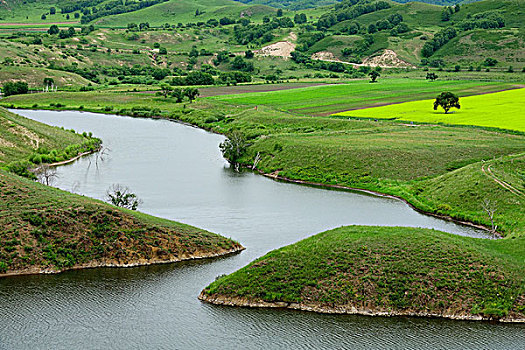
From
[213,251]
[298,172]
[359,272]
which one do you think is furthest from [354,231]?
[298,172]

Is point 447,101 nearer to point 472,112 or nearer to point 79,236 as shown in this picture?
point 472,112

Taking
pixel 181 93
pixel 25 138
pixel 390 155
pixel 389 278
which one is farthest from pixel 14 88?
pixel 389 278

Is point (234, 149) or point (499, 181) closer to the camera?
point (499, 181)

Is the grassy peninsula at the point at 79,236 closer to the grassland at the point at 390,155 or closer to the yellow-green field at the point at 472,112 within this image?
the grassland at the point at 390,155

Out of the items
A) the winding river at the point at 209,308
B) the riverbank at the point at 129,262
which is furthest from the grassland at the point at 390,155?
the riverbank at the point at 129,262

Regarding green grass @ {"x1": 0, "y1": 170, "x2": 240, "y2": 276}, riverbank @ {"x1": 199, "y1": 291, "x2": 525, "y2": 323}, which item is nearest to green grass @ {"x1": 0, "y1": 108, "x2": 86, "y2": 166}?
green grass @ {"x1": 0, "y1": 170, "x2": 240, "y2": 276}

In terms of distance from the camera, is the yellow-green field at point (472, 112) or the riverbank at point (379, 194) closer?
the riverbank at point (379, 194)

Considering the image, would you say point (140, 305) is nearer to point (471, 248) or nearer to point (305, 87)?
point (471, 248)
